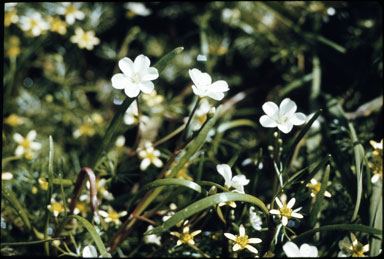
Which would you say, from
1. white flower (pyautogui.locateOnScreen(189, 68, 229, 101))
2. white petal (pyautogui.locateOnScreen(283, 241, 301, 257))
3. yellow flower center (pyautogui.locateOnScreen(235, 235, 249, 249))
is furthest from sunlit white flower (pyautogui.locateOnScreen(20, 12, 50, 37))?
white petal (pyautogui.locateOnScreen(283, 241, 301, 257))

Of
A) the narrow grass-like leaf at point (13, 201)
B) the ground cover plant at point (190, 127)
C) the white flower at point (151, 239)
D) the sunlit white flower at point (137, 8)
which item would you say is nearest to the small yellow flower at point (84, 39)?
the ground cover plant at point (190, 127)

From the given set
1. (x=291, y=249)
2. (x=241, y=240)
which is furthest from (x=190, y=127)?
(x=291, y=249)

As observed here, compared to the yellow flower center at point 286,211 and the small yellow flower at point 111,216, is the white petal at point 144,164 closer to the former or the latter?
the small yellow flower at point 111,216

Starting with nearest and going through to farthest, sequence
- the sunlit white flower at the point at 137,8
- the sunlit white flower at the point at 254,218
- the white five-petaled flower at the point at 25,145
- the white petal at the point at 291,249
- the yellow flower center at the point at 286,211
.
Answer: the white petal at the point at 291,249, the yellow flower center at the point at 286,211, the sunlit white flower at the point at 254,218, the white five-petaled flower at the point at 25,145, the sunlit white flower at the point at 137,8

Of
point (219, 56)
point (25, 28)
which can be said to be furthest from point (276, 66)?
point (25, 28)

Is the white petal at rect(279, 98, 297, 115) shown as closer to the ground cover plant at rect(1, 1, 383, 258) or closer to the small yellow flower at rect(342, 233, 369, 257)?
the ground cover plant at rect(1, 1, 383, 258)

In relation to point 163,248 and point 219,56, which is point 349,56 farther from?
point 163,248

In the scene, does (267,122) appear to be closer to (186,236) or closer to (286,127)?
(286,127)
